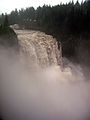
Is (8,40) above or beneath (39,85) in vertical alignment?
above

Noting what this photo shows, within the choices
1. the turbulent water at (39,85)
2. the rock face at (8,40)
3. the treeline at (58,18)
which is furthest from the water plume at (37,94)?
the treeline at (58,18)

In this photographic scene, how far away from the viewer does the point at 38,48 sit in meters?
5.02

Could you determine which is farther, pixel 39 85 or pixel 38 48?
pixel 38 48

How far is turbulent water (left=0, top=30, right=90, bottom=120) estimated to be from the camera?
122 inches

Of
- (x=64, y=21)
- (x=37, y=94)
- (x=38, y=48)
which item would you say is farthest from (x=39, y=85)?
(x=64, y=21)

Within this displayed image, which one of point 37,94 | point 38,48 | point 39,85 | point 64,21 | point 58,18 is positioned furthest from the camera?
point 64,21

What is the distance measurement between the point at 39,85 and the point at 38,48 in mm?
933

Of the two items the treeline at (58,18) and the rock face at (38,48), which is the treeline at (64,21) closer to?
the treeline at (58,18)

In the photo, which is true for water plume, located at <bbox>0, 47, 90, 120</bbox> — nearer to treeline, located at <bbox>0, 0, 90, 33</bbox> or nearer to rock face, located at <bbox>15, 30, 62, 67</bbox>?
rock face, located at <bbox>15, 30, 62, 67</bbox>

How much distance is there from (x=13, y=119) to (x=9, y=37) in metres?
1.33

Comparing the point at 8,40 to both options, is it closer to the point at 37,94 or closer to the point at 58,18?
the point at 37,94

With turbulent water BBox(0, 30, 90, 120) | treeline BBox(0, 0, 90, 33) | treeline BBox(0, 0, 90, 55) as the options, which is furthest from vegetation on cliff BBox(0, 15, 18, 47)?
treeline BBox(0, 0, 90, 55)

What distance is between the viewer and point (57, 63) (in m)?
5.72

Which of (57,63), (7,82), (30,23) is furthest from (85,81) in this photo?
(7,82)
